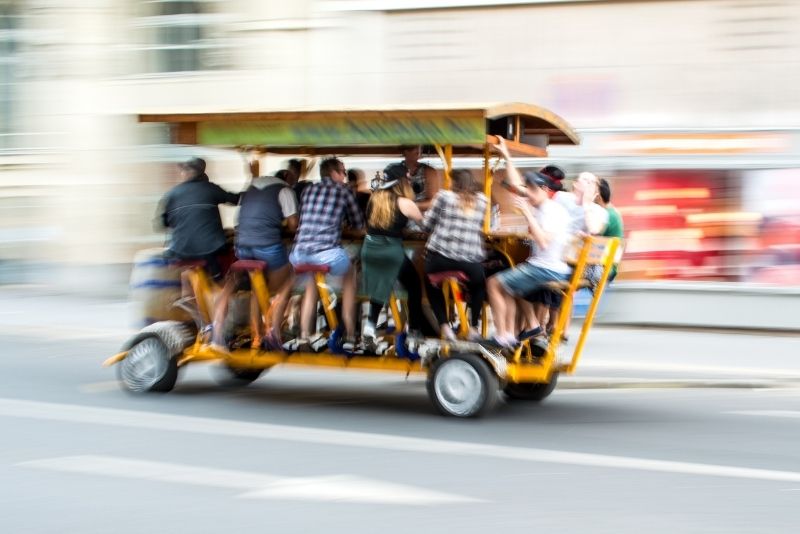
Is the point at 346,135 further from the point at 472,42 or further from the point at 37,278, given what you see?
the point at 37,278

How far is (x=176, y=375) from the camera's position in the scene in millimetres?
9281

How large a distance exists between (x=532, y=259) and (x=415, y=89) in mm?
8239

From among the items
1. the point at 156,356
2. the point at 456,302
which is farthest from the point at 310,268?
the point at 156,356

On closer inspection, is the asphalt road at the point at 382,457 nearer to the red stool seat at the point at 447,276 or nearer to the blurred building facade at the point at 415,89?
the red stool seat at the point at 447,276

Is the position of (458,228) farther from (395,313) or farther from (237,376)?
(237,376)

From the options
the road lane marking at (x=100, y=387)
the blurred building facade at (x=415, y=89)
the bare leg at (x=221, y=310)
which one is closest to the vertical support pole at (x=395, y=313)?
the bare leg at (x=221, y=310)

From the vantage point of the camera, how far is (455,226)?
26.6 feet

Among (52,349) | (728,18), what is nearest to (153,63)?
(52,349)

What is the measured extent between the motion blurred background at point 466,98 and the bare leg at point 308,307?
3.70m

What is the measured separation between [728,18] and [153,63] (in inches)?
351

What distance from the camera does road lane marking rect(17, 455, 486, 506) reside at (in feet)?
19.7

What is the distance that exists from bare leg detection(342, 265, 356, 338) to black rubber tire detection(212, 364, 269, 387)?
1466 millimetres

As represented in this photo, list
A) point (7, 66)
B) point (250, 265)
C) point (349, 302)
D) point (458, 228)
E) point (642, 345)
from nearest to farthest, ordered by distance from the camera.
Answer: point (458, 228) → point (349, 302) → point (250, 265) → point (642, 345) → point (7, 66)

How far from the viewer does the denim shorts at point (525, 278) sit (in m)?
8.09
